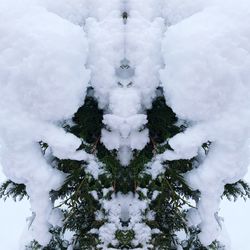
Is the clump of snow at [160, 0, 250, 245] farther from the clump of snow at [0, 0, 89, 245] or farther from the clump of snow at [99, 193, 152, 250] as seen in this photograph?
the clump of snow at [0, 0, 89, 245]

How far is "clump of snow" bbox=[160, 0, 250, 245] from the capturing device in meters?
3.98

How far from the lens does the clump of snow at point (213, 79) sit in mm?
3979

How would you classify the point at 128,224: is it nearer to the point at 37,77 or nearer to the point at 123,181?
the point at 123,181

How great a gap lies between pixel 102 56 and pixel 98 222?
58.7 inches

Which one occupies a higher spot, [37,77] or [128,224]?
[37,77]

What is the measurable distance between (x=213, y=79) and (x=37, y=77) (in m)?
1.38

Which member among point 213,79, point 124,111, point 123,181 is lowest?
point 123,181

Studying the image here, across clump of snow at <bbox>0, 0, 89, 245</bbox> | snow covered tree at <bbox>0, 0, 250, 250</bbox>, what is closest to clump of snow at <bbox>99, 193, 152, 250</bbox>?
snow covered tree at <bbox>0, 0, 250, 250</bbox>

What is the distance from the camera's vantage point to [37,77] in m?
3.96

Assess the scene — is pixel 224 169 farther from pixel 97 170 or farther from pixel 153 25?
pixel 153 25

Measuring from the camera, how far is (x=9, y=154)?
4.38 m

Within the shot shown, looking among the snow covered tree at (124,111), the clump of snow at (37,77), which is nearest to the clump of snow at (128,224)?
the snow covered tree at (124,111)

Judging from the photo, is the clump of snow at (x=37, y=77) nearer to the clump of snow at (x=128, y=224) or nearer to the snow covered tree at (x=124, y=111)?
the snow covered tree at (x=124, y=111)

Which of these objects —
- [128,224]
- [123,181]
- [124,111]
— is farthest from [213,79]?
[128,224]
